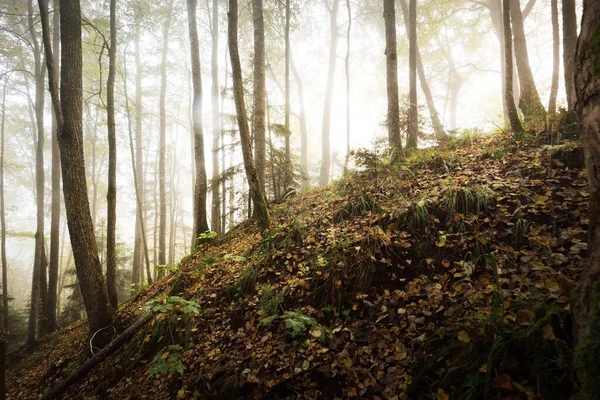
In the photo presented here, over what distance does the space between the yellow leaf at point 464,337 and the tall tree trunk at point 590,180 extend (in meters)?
0.75

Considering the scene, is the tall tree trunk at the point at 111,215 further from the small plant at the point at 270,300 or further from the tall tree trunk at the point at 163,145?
the tall tree trunk at the point at 163,145

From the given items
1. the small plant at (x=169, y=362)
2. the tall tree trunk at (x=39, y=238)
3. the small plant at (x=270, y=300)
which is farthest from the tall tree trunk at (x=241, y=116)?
the tall tree trunk at (x=39, y=238)

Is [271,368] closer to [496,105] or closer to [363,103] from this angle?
[363,103]

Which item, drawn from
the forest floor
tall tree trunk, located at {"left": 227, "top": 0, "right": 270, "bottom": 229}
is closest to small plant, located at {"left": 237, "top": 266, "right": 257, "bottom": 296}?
the forest floor

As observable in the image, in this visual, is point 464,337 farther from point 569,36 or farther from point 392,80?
point 392,80

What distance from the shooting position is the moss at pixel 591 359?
147 cm

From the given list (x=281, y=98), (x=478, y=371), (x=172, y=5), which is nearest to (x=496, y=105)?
(x=281, y=98)

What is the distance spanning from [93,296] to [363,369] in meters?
5.52

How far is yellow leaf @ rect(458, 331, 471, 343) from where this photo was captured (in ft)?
7.77

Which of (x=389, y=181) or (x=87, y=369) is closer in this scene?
(x=87, y=369)

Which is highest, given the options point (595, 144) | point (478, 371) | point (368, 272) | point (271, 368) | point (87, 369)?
point (595, 144)

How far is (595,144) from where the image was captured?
182 centimetres

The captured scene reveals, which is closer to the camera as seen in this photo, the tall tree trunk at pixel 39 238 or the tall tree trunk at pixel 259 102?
the tall tree trunk at pixel 259 102

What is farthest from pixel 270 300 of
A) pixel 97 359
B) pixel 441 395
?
pixel 97 359
